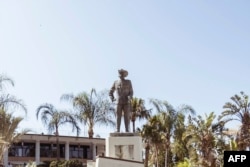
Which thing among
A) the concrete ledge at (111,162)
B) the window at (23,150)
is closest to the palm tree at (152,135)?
the window at (23,150)

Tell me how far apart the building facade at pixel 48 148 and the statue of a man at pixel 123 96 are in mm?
25984

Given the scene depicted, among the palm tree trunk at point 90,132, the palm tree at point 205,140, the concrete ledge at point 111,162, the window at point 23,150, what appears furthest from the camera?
the window at point 23,150

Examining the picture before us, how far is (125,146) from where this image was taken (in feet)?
51.2

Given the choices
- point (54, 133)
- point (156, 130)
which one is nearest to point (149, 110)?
point (156, 130)

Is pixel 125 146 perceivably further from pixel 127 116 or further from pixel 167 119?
pixel 167 119

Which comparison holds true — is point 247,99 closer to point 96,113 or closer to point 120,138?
point 96,113

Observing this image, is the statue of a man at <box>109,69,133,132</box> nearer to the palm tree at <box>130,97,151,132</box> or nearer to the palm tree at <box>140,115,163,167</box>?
the palm tree at <box>140,115,163,167</box>

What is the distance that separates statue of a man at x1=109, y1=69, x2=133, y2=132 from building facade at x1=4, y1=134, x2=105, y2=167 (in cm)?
2598

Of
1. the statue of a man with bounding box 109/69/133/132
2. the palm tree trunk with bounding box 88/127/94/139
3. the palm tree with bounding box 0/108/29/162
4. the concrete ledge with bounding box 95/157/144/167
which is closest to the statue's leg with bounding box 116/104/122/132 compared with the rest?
the statue of a man with bounding box 109/69/133/132

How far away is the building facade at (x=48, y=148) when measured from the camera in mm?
42562

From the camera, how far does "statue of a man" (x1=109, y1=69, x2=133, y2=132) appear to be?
15797 mm

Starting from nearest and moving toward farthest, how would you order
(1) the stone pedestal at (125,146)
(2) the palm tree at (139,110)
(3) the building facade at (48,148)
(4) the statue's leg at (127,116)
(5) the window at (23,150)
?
(1) the stone pedestal at (125,146), (4) the statue's leg at (127,116), (2) the palm tree at (139,110), (3) the building facade at (48,148), (5) the window at (23,150)

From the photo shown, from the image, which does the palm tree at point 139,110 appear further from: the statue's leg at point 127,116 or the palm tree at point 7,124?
the statue's leg at point 127,116

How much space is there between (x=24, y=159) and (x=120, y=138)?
30243mm
